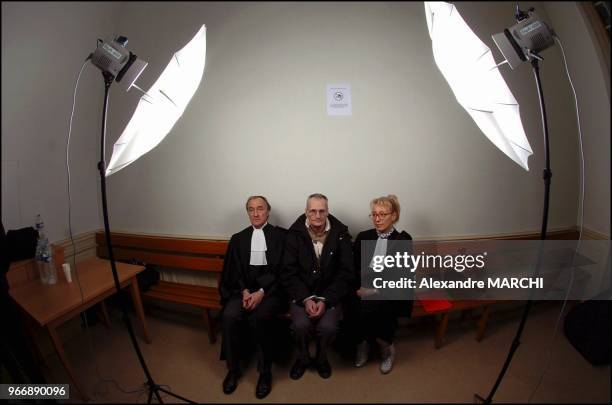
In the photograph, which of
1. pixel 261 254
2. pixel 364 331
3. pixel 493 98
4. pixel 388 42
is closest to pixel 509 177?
pixel 493 98

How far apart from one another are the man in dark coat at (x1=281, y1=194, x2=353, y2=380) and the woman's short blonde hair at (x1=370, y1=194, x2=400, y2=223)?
13cm

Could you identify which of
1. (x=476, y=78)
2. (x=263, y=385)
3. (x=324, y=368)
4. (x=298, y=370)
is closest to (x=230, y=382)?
(x=263, y=385)

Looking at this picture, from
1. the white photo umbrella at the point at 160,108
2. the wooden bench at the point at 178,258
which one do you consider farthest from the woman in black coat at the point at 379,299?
the white photo umbrella at the point at 160,108

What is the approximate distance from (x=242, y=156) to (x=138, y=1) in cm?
62

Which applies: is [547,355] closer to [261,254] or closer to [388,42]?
[261,254]

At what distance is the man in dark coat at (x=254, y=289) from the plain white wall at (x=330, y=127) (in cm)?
8

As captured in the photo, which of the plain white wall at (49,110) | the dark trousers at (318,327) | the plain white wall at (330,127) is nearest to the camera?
the plain white wall at (49,110)

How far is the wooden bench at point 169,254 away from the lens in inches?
29.0

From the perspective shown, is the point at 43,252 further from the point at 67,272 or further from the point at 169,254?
the point at 169,254

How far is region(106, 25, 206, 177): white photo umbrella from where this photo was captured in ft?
2.01

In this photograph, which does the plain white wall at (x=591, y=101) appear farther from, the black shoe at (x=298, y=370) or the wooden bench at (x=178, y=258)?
the black shoe at (x=298, y=370)

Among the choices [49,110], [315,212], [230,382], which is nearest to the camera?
[49,110]

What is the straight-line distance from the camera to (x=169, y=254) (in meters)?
0.75

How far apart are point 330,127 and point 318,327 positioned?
704 millimetres
